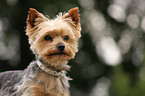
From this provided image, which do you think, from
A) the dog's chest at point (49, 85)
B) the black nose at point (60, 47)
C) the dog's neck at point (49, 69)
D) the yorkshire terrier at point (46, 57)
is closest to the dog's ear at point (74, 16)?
the yorkshire terrier at point (46, 57)

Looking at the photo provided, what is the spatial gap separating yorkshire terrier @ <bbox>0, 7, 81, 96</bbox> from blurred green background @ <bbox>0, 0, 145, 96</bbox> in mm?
12233

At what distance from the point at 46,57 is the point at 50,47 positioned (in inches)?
12.2

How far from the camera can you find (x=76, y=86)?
2536 cm

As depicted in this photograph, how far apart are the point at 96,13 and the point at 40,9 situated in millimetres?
7468

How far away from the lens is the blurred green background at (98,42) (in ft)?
70.8

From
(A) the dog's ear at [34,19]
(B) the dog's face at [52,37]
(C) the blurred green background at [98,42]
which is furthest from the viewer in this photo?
(C) the blurred green background at [98,42]

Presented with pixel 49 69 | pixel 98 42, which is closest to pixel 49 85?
pixel 49 69

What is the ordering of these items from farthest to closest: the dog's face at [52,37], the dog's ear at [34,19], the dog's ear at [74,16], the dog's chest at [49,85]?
the dog's ear at [74,16], the dog's ear at [34,19], the dog's face at [52,37], the dog's chest at [49,85]

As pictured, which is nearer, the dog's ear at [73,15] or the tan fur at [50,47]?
the tan fur at [50,47]

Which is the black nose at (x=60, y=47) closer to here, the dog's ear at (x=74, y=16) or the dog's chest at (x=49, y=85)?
the dog's chest at (x=49, y=85)

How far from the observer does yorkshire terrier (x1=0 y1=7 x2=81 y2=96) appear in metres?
6.96

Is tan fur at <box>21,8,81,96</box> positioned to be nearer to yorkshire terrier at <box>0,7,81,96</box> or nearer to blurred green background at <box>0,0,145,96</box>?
yorkshire terrier at <box>0,7,81,96</box>

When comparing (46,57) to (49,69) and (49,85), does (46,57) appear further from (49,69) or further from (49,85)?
(49,85)

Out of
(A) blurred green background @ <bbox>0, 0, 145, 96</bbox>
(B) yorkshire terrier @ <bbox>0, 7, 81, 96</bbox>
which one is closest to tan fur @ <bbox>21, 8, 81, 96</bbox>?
(B) yorkshire terrier @ <bbox>0, 7, 81, 96</bbox>
